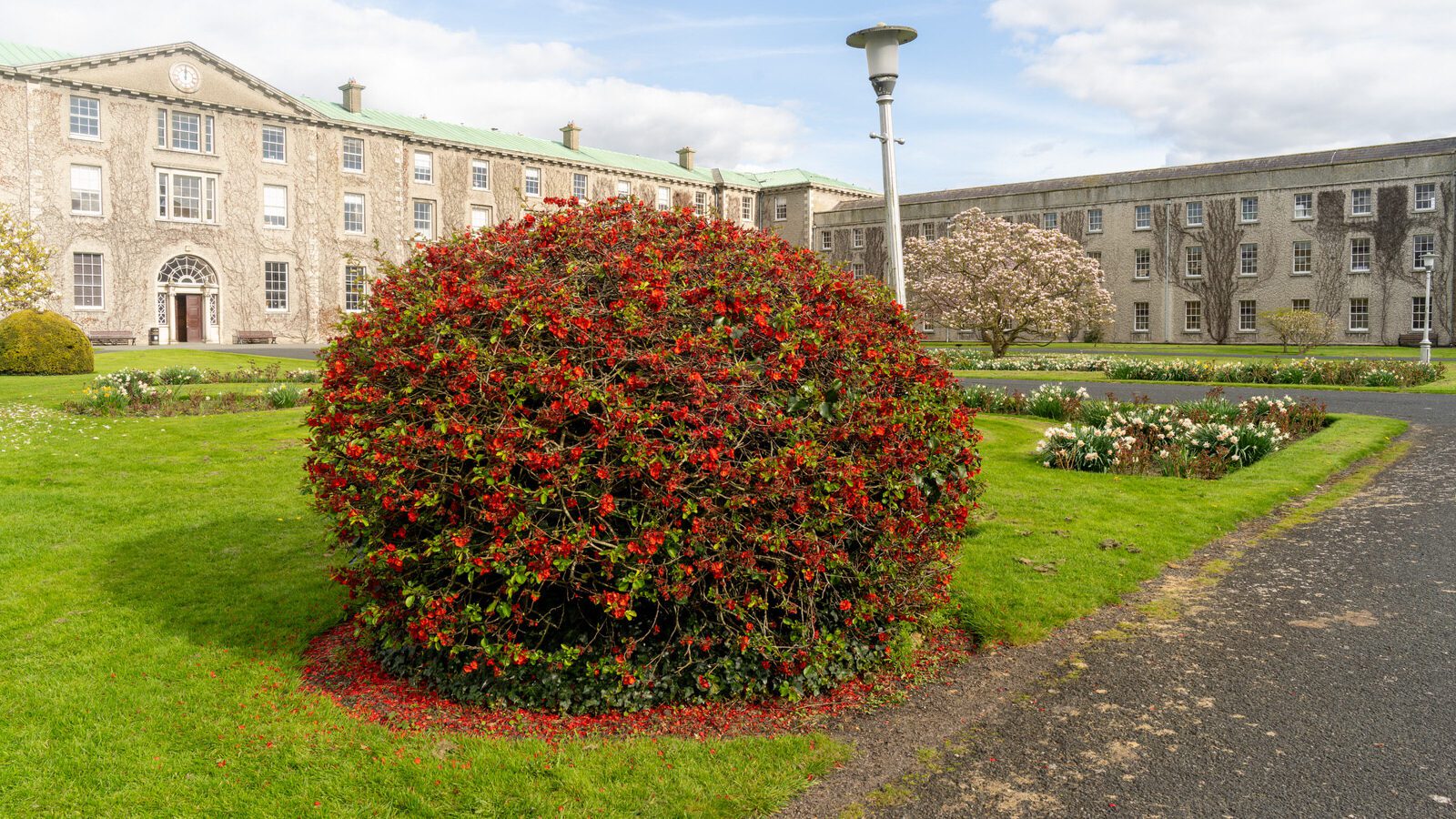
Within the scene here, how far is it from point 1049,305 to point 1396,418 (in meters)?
20.7

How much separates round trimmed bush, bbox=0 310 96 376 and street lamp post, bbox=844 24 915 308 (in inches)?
828

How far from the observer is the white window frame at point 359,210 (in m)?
48.9

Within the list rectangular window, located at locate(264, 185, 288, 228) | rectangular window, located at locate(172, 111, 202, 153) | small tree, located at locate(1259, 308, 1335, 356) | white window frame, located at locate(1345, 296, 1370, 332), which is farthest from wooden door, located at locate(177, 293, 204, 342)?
white window frame, located at locate(1345, 296, 1370, 332)

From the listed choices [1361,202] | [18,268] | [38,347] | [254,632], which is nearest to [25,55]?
[18,268]

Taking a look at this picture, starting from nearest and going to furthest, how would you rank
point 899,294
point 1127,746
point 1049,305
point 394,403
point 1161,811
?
point 1161,811, point 1127,746, point 394,403, point 899,294, point 1049,305

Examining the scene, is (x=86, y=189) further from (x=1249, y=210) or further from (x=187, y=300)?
(x=1249, y=210)

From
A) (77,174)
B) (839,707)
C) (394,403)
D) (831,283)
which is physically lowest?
(839,707)

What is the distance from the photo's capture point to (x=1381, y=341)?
43375 mm

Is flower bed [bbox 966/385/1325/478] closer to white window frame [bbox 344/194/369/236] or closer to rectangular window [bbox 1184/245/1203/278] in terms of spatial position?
rectangular window [bbox 1184/245/1203/278]

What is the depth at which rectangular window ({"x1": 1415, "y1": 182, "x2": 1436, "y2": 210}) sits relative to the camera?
42.3m

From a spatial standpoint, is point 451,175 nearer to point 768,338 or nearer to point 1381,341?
point 1381,341

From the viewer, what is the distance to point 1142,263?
164 feet

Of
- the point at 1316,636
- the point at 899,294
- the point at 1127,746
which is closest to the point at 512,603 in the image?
the point at 1127,746

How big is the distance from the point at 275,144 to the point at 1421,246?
177 ft
